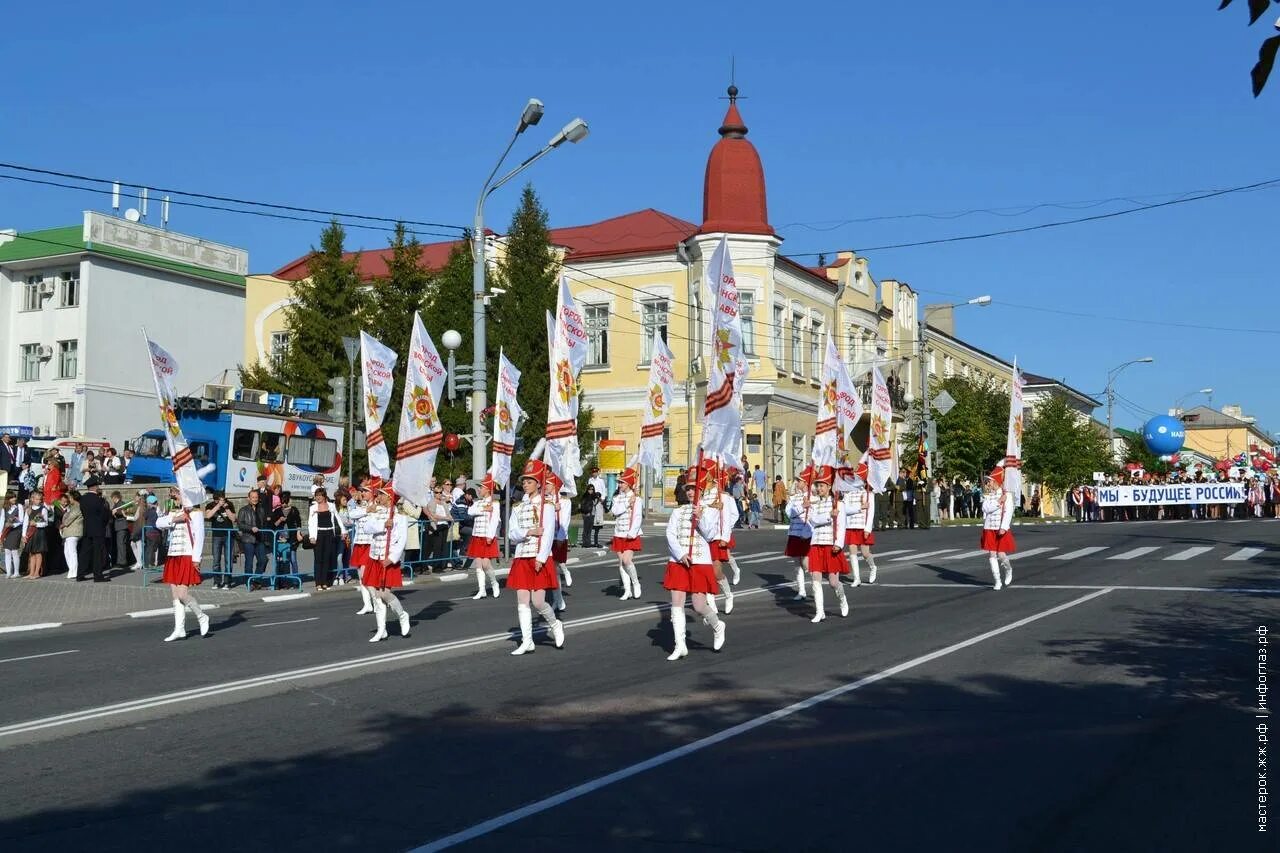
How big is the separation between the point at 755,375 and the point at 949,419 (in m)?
11.8

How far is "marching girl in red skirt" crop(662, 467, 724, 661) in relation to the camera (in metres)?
13.0

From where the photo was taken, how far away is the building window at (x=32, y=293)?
5369 cm

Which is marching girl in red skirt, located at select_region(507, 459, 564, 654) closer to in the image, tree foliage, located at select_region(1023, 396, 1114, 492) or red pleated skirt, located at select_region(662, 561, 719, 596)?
red pleated skirt, located at select_region(662, 561, 719, 596)

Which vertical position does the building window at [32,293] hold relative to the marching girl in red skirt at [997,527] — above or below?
above

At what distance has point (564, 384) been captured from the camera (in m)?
16.8

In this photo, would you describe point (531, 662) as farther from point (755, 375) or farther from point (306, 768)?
point (755, 375)

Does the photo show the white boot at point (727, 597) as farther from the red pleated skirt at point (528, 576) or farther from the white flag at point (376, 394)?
the white flag at point (376, 394)

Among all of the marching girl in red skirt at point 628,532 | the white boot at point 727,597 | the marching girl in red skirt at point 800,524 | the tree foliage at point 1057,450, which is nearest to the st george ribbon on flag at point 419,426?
the marching girl in red skirt at point 628,532

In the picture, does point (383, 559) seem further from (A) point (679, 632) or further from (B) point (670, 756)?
(B) point (670, 756)

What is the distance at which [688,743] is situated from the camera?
8.76 meters

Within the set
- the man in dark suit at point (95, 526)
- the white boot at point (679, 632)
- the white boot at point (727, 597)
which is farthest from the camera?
the man in dark suit at point (95, 526)

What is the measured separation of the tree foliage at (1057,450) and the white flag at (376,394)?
46135 mm

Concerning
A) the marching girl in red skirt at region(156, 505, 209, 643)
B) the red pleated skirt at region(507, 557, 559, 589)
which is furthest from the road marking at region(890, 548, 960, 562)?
the marching girl in red skirt at region(156, 505, 209, 643)

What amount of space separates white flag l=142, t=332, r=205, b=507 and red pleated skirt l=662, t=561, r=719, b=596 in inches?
257
